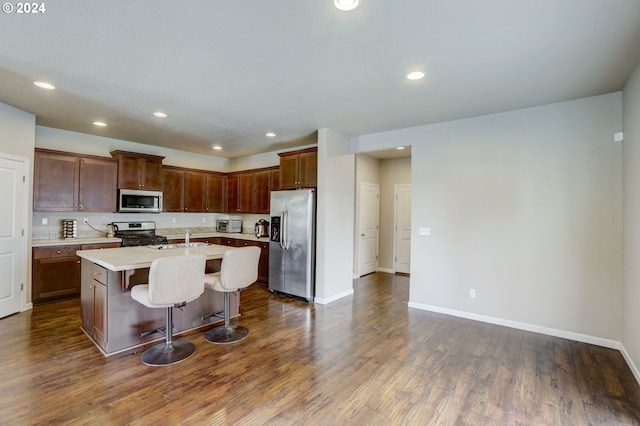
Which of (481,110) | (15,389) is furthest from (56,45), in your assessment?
(481,110)

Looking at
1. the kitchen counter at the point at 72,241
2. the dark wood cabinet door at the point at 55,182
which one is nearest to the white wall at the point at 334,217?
the kitchen counter at the point at 72,241

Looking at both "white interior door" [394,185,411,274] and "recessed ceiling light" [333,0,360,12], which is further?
"white interior door" [394,185,411,274]

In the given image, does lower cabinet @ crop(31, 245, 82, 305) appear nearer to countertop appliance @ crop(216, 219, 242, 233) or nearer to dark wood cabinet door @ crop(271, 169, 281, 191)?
countertop appliance @ crop(216, 219, 242, 233)

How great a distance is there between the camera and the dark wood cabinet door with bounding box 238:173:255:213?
264 inches

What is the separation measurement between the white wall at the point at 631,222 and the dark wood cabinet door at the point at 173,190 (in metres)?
6.82

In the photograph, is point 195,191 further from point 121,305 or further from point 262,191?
point 121,305

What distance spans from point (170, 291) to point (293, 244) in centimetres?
250

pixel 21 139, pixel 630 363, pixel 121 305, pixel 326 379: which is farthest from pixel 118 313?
pixel 630 363

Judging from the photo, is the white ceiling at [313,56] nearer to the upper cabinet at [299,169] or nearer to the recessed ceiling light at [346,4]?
the recessed ceiling light at [346,4]

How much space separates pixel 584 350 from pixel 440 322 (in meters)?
1.44

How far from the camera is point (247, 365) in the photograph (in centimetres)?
282

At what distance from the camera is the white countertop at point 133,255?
2.82 meters

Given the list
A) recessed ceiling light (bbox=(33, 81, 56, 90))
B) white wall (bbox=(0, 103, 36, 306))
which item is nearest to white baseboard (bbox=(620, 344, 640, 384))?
recessed ceiling light (bbox=(33, 81, 56, 90))

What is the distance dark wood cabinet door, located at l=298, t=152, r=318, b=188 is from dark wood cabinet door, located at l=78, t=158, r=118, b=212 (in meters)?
3.32
